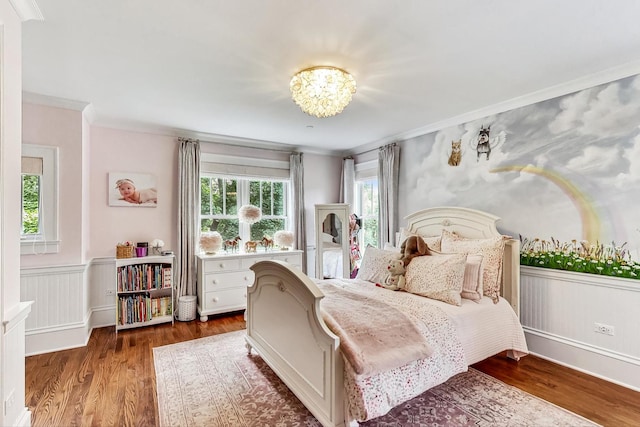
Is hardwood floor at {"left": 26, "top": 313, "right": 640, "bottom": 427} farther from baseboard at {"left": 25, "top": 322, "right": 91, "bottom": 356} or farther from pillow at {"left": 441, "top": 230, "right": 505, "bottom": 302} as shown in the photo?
pillow at {"left": 441, "top": 230, "right": 505, "bottom": 302}

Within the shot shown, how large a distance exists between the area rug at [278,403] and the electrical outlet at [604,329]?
2.97 ft

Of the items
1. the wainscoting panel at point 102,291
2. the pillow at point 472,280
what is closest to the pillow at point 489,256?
the pillow at point 472,280

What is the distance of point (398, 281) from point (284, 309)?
1.23m

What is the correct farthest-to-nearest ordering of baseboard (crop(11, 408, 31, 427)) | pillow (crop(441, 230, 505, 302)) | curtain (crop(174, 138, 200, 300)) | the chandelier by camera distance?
curtain (crop(174, 138, 200, 300))
pillow (crop(441, 230, 505, 302))
the chandelier
baseboard (crop(11, 408, 31, 427))

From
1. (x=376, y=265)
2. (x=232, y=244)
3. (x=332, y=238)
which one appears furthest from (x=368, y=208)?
(x=232, y=244)

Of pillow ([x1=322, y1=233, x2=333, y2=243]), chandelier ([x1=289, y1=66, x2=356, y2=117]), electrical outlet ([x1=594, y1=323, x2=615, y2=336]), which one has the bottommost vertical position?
electrical outlet ([x1=594, y1=323, x2=615, y2=336])

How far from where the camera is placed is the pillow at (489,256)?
2781 mm

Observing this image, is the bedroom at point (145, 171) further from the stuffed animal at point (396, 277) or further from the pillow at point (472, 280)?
the stuffed animal at point (396, 277)

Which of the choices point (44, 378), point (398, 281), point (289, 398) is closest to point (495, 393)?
point (398, 281)

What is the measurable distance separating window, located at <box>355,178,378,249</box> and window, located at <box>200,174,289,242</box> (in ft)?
4.24

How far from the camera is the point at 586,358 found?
8.63 ft

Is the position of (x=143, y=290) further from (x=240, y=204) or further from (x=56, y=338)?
(x=240, y=204)

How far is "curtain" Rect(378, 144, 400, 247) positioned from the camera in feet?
14.4

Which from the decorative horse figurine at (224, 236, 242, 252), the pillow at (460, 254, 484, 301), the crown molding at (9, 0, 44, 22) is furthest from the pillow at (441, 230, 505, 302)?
the crown molding at (9, 0, 44, 22)
